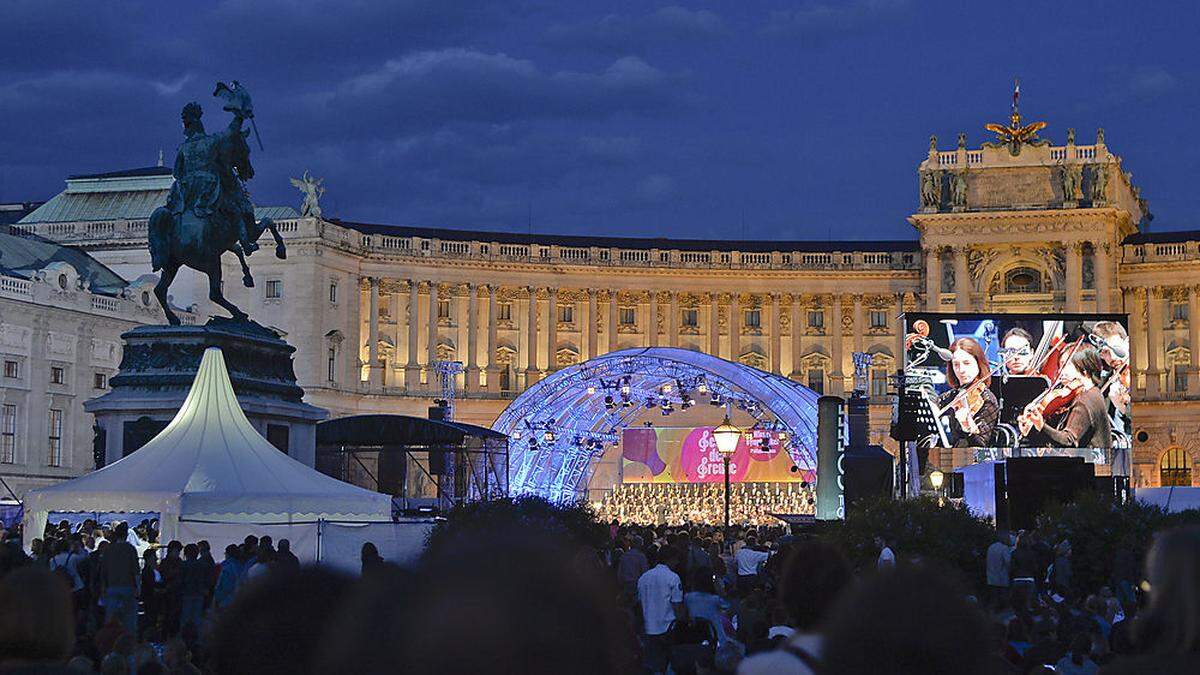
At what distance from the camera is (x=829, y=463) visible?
169 ft

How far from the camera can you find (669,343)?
113 m

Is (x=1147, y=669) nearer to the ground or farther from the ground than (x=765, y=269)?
nearer to the ground

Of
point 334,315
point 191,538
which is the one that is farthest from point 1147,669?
point 334,315

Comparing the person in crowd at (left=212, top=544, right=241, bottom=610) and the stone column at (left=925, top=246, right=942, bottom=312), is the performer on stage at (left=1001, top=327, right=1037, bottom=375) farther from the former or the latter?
the person in crowd at (left=212, top=544, right=241, bottom=610)

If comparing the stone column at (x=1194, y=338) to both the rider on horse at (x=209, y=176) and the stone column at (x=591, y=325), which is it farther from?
the rider on horse at (x=209, y=176)

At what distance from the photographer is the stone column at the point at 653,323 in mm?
112438

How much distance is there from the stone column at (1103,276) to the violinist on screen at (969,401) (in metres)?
36.8

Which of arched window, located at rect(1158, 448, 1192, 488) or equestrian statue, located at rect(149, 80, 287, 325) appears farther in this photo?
arched window, located at rect(1158, 448, 1192, 488)

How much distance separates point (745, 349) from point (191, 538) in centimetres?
8578

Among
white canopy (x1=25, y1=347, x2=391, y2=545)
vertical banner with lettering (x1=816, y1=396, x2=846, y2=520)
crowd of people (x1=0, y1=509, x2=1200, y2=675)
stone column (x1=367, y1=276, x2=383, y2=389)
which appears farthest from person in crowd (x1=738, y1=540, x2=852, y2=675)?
stone column (x1=367, y1=276, x2=383, y2=389)

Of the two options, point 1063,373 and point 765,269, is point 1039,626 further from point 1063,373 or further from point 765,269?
point 765,269

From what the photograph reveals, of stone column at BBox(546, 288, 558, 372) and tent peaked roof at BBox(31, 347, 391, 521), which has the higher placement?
stone column at BBox(546, 288, 558, 372)

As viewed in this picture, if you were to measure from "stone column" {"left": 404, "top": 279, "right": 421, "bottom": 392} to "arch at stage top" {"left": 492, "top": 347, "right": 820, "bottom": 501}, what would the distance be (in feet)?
116

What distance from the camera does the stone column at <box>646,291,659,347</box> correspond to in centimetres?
11244
